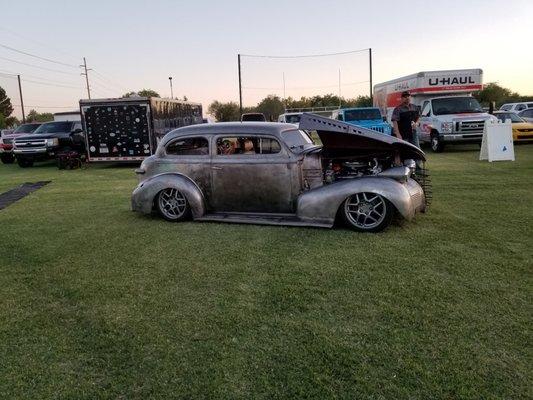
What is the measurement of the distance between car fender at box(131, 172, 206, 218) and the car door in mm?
245

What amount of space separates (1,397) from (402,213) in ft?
15.6

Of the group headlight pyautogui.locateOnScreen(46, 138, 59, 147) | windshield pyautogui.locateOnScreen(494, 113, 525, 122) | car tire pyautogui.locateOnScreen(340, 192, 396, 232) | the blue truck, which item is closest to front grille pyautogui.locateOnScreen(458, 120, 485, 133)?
the blue truck

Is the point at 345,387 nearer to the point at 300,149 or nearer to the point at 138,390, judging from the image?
the point at 138,390

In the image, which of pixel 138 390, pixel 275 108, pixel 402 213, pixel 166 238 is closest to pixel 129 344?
pixel 138 390

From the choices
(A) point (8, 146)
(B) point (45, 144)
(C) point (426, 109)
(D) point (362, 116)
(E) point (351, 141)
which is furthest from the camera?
(A) point (8, 146)

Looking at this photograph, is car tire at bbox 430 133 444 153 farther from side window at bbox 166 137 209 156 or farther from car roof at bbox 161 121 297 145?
side window at bbox 166 137 209 156

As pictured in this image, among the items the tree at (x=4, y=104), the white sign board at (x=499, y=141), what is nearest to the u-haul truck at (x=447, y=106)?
the white sign board at (x=499, y=141)

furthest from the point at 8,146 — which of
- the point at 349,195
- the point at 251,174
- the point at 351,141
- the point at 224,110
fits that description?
the point at 224,110

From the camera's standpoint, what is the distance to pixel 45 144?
18109 millimetres

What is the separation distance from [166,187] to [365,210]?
313cm

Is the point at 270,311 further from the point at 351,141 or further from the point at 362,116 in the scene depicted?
the point at 362,116

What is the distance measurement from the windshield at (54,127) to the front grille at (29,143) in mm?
1310

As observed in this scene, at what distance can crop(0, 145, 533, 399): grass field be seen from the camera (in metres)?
2.89

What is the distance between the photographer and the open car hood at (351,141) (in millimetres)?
6191
